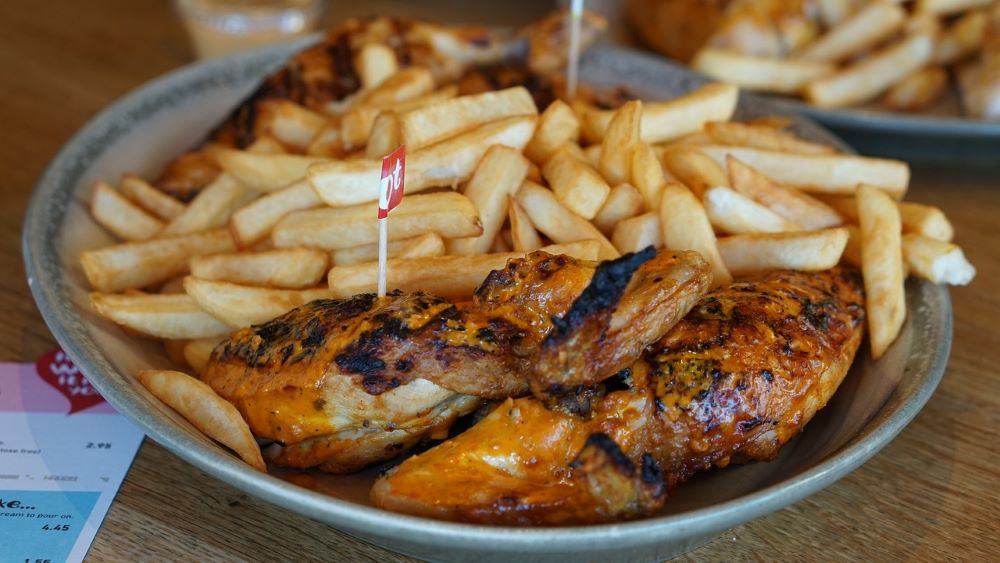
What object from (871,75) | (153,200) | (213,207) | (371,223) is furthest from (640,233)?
(871,75)

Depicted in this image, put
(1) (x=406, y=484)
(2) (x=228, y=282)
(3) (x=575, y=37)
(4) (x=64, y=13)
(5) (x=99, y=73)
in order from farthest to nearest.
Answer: (4) (x=64, y=13) → (5) (x=99, y=73) → (3) (x=575, y=37) → (2) (x=228, y=282) → (1) (x=406, y=484)

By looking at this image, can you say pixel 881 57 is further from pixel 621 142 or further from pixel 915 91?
pixel 621 142

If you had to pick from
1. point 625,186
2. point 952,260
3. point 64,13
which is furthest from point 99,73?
point 952,260

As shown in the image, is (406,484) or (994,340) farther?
(994,340)

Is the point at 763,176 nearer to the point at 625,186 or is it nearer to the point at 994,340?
the point at 625,186

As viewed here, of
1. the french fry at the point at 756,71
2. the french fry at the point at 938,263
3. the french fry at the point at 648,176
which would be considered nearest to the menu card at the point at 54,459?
the french fry at the point at 648,176

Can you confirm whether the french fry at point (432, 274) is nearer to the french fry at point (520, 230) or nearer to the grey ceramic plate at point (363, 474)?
the french fry at point (520, 230)
